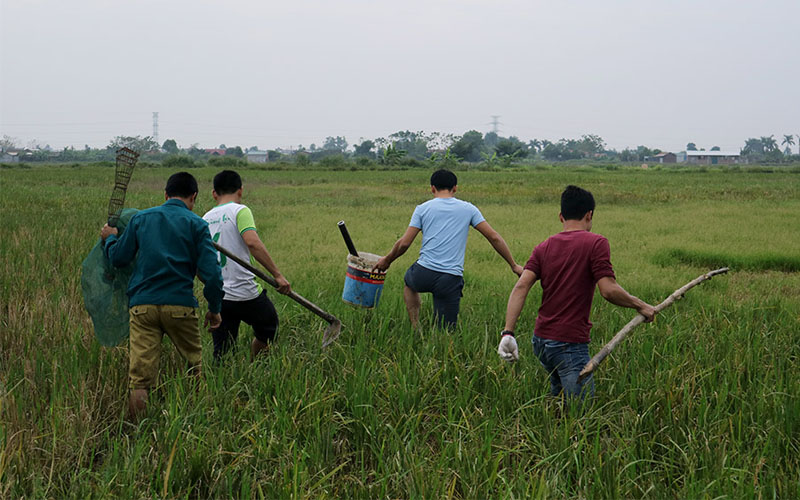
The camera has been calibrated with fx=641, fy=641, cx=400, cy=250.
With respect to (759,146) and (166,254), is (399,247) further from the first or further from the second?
(759,146)

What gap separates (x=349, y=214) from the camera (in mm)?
16688

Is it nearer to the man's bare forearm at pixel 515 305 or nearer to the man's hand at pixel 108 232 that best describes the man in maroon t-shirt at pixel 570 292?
the man's bare forearm at pixel 515 305

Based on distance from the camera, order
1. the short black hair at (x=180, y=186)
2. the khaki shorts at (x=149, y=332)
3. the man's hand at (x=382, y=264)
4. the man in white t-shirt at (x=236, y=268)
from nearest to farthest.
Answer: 1. the khaki shorts at (x=149, y=332)
2. the short black hair at (x=180, y=186)
3. the man in white t-shirt at (x=236, y=268)
4. the man's hand at (x=382, y=264)

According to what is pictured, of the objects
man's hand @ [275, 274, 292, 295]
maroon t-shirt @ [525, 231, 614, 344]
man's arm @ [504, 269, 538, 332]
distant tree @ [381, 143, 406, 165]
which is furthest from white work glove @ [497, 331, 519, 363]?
distant tree @ [381, 143, 406, 165]

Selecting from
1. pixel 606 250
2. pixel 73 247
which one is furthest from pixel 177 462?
pixel 73 247

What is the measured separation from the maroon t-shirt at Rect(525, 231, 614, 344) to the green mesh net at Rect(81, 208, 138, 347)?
2706mm

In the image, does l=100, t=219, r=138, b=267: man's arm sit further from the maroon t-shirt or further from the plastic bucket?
the maroon t-shirt

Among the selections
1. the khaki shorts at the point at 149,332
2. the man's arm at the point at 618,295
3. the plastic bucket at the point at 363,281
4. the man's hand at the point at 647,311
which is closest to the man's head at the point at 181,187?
the khaki shorts at the point at 149,332

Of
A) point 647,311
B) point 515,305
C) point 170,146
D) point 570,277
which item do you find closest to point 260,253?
point 515,305

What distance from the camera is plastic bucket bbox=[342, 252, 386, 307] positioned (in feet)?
18.4

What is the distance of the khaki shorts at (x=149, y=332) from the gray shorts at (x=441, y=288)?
198 centimetres

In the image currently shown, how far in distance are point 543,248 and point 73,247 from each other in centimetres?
868

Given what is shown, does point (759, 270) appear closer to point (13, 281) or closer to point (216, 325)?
point (216, 325)

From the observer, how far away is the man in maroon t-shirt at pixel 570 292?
12.2 feet
